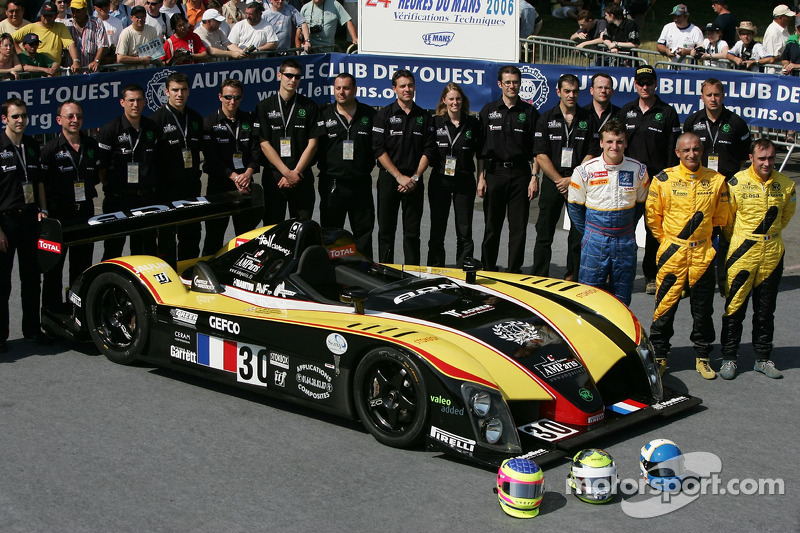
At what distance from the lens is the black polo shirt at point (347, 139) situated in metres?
10.3

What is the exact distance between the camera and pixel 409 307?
723 cm

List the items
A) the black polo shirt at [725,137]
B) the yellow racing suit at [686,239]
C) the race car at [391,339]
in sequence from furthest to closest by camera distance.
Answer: the black polo shirt at [725,137] → the yellow racing suit at [686,239] → the race car at [391,339]

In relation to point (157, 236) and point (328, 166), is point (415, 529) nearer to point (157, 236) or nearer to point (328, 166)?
point (157, 236)

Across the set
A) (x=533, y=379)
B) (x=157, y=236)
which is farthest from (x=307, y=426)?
(x=157, y=236)

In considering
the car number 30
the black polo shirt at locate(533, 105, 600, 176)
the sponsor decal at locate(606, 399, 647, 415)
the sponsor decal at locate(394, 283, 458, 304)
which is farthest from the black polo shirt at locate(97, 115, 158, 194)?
the sponsor decal at locate(606, 399, 647, 415)

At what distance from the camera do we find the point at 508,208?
10523 millimetres

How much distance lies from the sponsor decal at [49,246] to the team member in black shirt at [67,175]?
0.33 metres

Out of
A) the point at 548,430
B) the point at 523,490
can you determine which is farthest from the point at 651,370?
the point at 523,490

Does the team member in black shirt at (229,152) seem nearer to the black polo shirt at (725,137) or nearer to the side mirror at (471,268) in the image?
the side mirror at (471,268)

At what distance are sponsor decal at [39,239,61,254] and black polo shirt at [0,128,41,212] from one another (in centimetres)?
36

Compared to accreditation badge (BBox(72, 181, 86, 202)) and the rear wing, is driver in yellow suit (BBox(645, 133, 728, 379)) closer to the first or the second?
the rear wing

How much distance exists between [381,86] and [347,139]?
167 inches

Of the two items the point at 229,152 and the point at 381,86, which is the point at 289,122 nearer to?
the point at 229,152

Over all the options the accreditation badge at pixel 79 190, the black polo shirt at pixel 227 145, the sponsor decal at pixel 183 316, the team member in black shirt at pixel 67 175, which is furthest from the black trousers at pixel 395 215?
the sponsor decal at pixel 183 316
